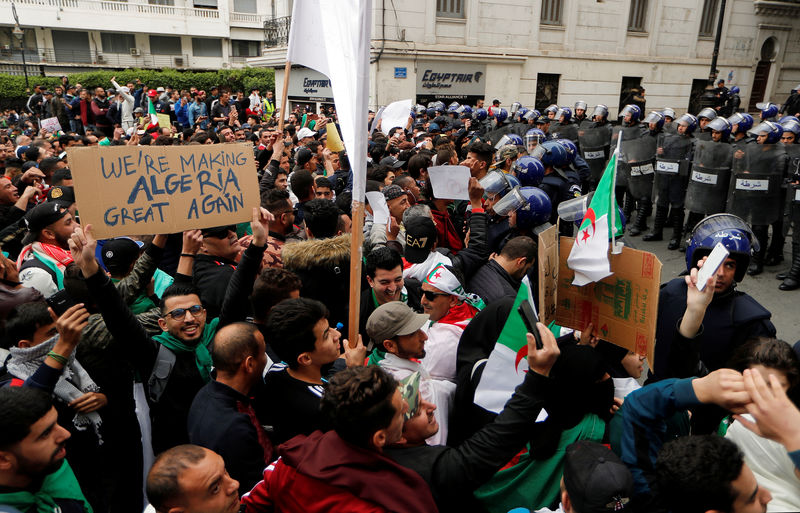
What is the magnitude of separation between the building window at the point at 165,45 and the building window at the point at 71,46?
509 centimetres

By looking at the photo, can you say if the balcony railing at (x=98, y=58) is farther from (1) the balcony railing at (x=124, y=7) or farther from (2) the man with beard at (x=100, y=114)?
(2) the man with beard at (x=100, y=114)

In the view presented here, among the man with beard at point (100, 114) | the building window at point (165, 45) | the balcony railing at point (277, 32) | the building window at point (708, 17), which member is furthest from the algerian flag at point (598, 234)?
the building window at point (165, 45)

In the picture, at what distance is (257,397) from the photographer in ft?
8.24

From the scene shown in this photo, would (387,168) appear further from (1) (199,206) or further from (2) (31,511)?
(2) (31,511)

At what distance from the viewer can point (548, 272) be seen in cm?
240

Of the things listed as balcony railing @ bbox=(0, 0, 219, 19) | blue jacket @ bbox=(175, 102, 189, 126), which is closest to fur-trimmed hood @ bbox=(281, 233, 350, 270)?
blue jacket @ bbox=(175, 102, 189, 126)

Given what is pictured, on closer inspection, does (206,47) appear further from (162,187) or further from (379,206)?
(162,187)

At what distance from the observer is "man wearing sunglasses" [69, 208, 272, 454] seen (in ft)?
8.58

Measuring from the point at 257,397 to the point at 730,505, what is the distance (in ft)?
6.29

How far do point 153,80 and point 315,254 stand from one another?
1466 inches

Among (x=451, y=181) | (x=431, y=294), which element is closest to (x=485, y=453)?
(x=431, y=294)

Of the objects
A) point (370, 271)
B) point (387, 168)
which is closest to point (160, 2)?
point (387, 168)

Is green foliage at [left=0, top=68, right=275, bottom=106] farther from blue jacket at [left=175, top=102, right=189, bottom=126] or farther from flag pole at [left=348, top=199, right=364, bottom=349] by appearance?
flag pole at [left=348, top=199, right=364, bottom=349]

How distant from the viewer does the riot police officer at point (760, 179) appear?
716 cm
